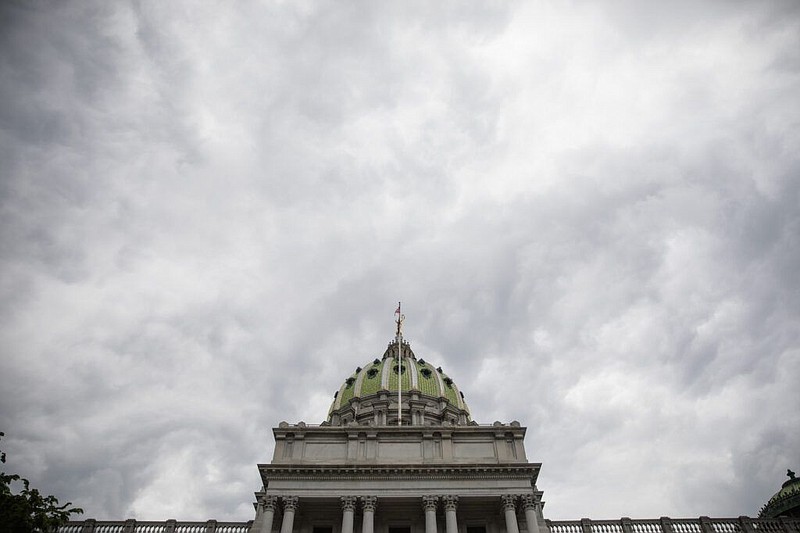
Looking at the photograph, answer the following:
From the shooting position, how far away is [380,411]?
7544cm

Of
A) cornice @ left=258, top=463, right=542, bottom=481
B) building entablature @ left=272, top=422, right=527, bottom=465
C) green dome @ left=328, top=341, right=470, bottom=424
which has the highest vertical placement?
green dome @ left=328, top=341, right=470, bottom=424

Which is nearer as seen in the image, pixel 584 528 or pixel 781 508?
pixel 584 528

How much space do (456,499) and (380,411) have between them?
36.2 meters

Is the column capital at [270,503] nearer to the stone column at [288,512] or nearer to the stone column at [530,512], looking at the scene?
the stone column at [288,512]

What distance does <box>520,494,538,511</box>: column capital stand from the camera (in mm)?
39906

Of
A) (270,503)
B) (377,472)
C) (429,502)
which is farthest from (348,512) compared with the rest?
(429,502)

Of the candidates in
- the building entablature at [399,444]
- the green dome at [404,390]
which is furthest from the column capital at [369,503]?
the green dome at [404,390]

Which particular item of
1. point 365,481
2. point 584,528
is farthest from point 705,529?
point 365,481

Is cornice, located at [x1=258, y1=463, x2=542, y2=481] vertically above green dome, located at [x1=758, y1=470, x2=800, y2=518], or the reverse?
green dome, located at [x1=758, y1=470, x2=800, y2=518]

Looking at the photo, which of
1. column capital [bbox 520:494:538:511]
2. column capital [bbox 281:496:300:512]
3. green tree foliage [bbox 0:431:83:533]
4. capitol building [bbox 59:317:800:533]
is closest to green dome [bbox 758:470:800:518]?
capitol building [bbox 59:317:800:533]

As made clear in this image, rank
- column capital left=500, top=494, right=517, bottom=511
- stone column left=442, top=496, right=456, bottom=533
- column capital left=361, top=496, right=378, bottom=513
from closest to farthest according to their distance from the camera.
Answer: stone column left=442, top=496, right=456, bottom=533 < column capital left=361, top=496, right=378, bottom=513 < column capital left=500, top=494, right=517, bottom=511

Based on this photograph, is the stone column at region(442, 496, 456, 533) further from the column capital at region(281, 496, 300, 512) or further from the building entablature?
the column capital at region(281, 496, 300, 512)

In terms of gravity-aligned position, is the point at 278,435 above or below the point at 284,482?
above

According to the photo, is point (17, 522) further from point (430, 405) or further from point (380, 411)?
point (430, 405)
